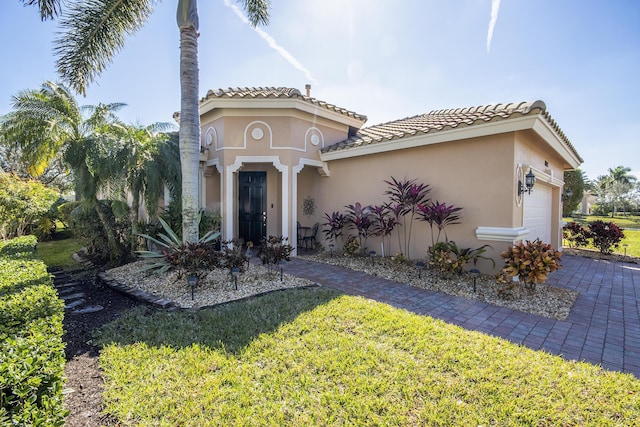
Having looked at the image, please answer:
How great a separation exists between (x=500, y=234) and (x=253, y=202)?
8880 millimetres

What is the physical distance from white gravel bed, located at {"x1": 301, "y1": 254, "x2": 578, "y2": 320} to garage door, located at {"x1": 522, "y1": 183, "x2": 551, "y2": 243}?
2.24 meters

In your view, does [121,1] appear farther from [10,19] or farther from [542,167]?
[542,167]

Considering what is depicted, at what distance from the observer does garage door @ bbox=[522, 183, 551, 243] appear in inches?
345

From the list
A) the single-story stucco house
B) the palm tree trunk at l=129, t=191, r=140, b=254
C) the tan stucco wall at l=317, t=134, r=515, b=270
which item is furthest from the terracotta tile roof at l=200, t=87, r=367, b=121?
the palm tree trunk at l=129, t=191, r=140, b=254

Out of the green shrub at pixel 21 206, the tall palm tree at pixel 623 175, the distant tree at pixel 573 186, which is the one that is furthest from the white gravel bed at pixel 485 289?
the tall palm tree at pixel 623 175

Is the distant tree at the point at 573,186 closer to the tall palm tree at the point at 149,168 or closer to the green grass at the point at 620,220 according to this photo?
the green grass at the point at 620,220

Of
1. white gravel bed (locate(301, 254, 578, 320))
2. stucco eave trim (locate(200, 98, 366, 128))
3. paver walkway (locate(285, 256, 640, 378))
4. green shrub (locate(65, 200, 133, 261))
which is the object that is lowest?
paver walkway (locate(285, 256, 640, 378))

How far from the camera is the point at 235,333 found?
14.6ft

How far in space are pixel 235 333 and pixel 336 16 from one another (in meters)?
9.77

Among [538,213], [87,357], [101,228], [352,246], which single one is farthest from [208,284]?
[538,213]

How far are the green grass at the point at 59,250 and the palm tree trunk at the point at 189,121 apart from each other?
5.87 metres

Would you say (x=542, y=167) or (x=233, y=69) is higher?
(x=233, y=69)

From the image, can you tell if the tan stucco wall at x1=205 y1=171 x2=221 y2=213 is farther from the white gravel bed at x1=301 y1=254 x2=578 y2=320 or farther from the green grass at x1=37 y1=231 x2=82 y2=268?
the white gravel bed at x1=301 y1=254 x2=578 y2=320

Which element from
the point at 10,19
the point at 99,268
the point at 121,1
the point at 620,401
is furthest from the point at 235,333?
the point at 10,19
